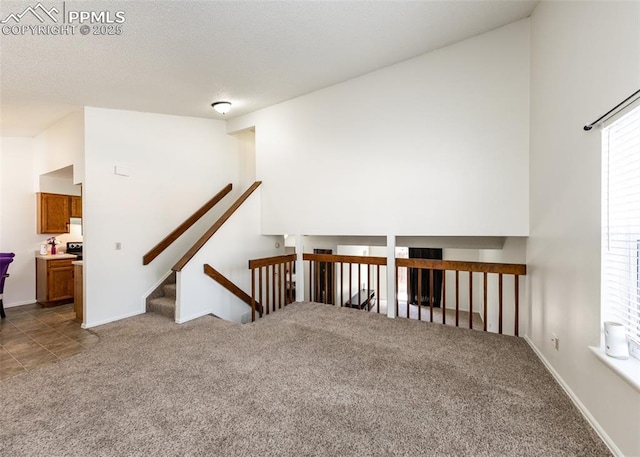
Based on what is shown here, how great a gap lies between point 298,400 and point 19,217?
6.33 m

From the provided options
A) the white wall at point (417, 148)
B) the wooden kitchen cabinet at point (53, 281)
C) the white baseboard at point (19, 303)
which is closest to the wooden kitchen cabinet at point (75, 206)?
the wooden kitchen cabinet at point (53, 281)

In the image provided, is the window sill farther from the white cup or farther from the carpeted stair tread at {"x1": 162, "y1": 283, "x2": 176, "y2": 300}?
the carpeted stair tread at {"x1": 162, "y1": 283, "x2": 176, "y2": 300}

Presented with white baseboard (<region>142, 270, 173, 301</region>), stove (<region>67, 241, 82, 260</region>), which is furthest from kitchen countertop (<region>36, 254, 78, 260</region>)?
white baseboard (<region>142, 270, 173, 301</region>)

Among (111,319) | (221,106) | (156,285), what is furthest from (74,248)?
(221,106)

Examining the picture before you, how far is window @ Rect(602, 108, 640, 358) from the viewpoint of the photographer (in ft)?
4.89

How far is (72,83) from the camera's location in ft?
10.9

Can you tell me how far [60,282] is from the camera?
5.11m

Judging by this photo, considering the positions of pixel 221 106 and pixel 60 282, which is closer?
pixel 221 106

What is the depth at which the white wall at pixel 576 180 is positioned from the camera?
4.89ft

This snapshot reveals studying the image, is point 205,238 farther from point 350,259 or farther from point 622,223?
point 622,223

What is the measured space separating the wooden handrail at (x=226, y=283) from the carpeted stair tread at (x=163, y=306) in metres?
0.66

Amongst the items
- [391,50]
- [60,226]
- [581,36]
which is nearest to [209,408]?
[581,36]

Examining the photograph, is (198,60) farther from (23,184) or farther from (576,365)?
(23,184)

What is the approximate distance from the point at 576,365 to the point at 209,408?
8.16 ft
